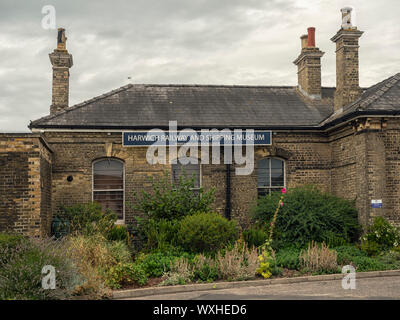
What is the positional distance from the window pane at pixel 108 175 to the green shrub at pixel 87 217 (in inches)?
41.0

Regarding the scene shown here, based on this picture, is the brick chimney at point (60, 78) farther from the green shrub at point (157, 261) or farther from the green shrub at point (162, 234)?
the green shrub at point (157, 261)

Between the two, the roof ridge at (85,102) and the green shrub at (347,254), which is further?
the roof ridge at (85,102)

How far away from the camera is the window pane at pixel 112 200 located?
1680 cm

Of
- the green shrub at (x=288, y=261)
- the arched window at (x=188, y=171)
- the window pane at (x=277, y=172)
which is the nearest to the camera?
the green shrub at (x=288, y=261)

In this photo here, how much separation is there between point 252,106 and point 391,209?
6741 millimetres

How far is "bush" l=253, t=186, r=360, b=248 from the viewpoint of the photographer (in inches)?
554

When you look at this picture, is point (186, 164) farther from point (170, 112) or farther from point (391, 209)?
point (391, 209)

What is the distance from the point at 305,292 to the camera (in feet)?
31.5

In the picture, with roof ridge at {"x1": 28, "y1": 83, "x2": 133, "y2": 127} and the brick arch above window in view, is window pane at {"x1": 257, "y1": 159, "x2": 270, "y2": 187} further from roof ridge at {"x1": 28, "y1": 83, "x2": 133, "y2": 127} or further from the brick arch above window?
roof ridge at {"x1": 28, "y1": 83, "x2": 133, "y2": 127}

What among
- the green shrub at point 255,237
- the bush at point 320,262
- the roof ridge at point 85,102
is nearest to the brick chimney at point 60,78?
the roof ridge at point 85,102

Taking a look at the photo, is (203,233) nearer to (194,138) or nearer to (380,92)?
(194,138)

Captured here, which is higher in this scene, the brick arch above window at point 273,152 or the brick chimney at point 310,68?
the brick chimney at point 310,68

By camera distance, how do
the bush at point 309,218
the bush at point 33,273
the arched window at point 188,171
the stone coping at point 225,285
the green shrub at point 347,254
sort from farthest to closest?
the arched window at point 188,171 < the bush at point 309,218 < the green shrub at point 347,254 < the stone coping at point 225,285 < the bush at point 33,273

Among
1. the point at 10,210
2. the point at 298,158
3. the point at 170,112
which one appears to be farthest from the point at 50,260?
the point at 298,158
